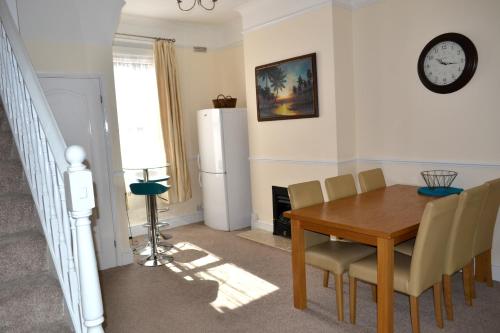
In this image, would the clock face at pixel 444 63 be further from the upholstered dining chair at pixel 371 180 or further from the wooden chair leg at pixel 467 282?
the wooden chair leg at pixel 467 282

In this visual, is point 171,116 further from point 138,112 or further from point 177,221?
point 177,221

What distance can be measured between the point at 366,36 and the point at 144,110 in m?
3.08

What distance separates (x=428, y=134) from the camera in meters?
3.63

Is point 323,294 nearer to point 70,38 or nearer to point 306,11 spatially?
point 306,11

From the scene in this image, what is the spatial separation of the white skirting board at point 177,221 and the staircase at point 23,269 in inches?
122

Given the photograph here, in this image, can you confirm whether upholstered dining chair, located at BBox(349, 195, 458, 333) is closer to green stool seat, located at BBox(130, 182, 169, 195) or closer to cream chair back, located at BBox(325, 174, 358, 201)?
cream chair back, located at BBox(325, 174, 358, 201)

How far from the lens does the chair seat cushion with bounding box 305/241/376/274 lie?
8.89 feet

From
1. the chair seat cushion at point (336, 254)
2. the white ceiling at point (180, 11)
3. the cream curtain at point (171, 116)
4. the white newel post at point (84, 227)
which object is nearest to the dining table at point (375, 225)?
the chair seat cushion at point (336, 254)

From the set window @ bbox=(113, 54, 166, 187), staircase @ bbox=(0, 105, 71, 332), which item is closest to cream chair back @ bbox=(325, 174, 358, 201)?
staircase @ bbox=(0, 105, 71, 332)

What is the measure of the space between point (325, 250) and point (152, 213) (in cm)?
224

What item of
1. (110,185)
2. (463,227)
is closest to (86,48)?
(110,185)

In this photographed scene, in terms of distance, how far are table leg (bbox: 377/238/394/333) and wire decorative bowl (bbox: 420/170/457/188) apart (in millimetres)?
1319

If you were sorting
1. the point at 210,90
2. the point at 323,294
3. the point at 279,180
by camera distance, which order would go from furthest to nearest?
1. the point at 210,90
2. the point at 279,180
3. the point at 323,294

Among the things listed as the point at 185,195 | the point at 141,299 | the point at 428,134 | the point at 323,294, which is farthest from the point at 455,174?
the point at 185,195
